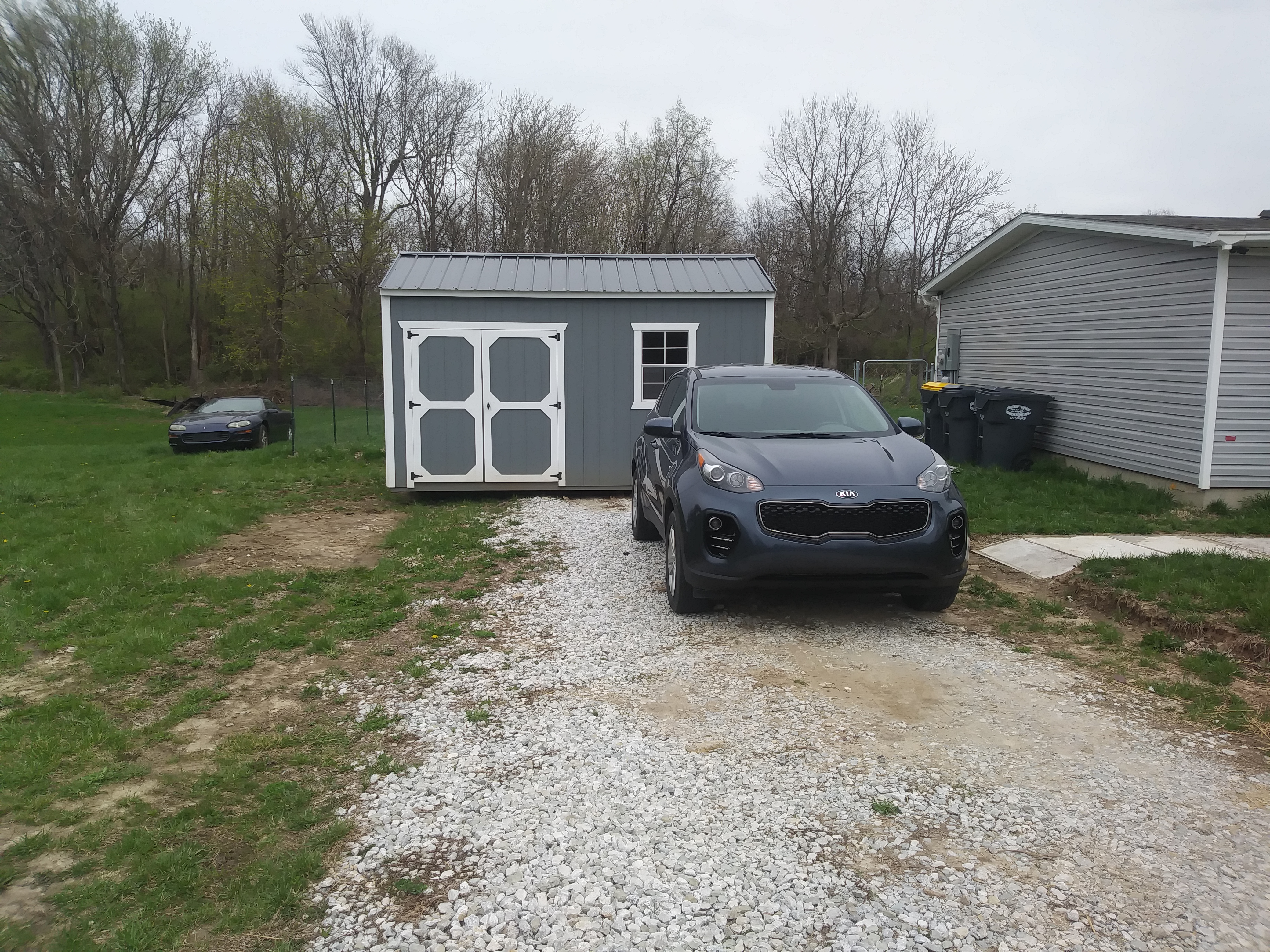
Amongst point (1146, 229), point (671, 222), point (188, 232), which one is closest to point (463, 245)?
point (671, 222)

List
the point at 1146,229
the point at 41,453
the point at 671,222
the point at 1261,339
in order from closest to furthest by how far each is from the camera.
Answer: the point at 1261,339 < the point at 1146,229 < the point at 41,453 < the point at 671,222

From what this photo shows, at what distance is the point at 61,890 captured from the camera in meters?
2.72

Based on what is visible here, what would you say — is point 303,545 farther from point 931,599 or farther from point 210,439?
point 210,439

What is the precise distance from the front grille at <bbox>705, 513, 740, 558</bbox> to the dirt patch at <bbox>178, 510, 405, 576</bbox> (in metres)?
3.90

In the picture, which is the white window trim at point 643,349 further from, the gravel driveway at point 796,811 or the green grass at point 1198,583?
the gravel driveway at point 796,811

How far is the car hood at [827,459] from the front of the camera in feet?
17.1

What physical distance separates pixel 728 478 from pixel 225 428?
1499 centimetres

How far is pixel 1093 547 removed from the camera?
748 cm

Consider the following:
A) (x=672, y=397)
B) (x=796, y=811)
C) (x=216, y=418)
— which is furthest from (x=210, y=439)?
(x=796, y=811)

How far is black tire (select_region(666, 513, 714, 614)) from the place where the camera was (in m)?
5.56

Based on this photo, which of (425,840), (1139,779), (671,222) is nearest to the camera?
(425,840)

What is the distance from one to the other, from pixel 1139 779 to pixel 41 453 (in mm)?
20130

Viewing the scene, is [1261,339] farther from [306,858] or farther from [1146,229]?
[306,858]

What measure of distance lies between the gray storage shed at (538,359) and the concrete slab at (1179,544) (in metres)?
4.91
